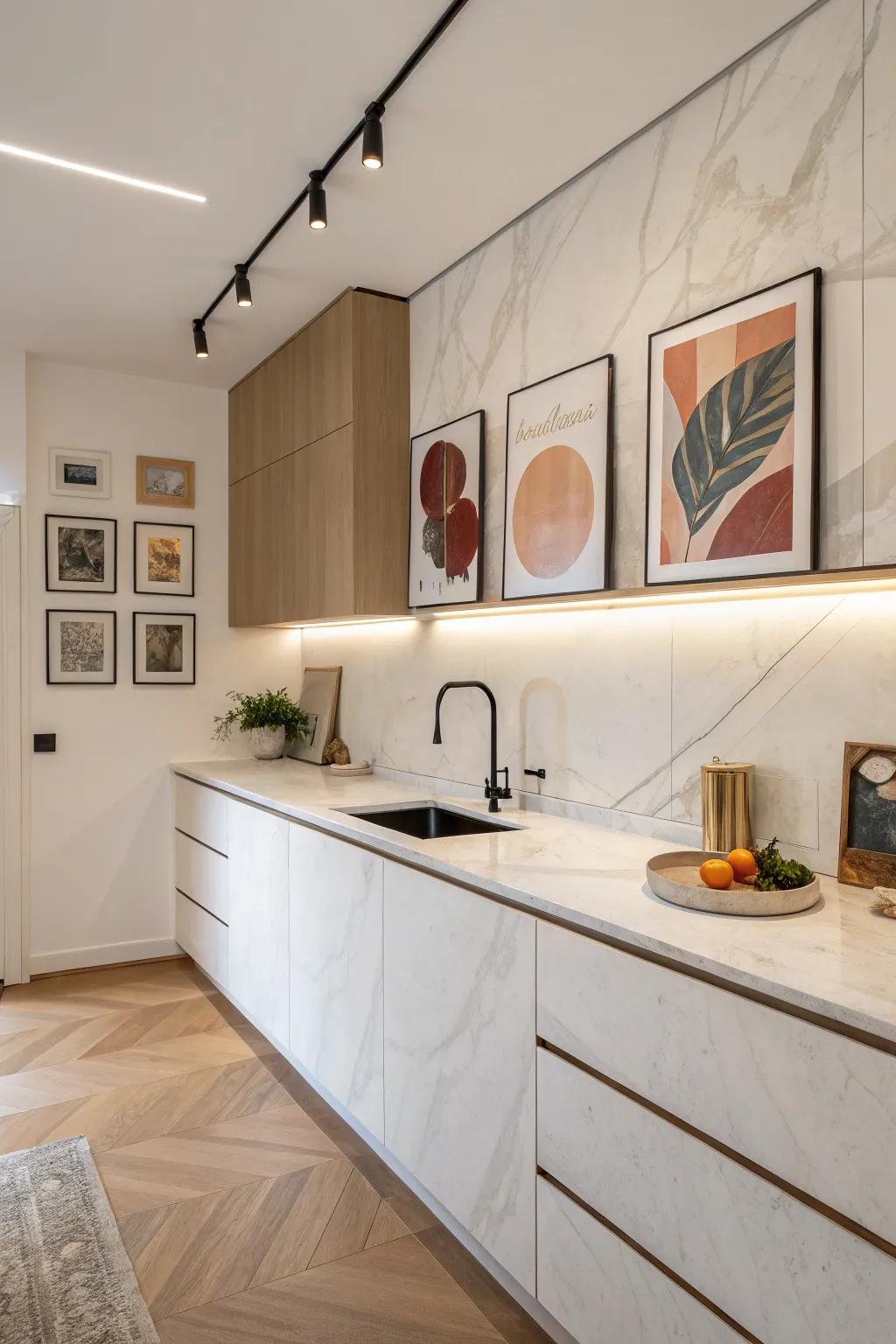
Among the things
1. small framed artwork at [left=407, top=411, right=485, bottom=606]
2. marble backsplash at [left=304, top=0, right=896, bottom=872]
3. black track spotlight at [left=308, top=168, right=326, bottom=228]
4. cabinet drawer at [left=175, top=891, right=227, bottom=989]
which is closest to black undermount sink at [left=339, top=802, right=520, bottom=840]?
marble backsplash at [left=304, top=0, right=896, bottom=872]

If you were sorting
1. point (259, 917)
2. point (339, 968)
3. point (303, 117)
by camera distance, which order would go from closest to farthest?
1. point (303, 117)
2. point (339, 968)
3. point (259, 917)

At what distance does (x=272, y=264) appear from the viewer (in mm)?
3000

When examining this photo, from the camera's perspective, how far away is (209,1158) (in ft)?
8.34

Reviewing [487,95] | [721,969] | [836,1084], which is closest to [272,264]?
[487,95]

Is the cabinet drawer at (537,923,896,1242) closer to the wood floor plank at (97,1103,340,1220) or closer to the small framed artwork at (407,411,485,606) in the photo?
the wood floor plank at (97,1103,340,1220)

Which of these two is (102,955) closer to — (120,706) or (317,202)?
(120,706)

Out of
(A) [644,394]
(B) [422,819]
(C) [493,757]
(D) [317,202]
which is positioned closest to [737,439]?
(A) [644,394]

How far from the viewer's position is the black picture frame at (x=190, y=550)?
13.9ft

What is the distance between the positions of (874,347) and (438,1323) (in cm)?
214

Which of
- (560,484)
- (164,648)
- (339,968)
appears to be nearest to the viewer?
(560,484)

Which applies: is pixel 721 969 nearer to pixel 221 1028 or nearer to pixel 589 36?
pixel 589 36

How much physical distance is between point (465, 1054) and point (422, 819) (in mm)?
1088

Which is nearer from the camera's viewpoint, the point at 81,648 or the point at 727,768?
the point at 727,768

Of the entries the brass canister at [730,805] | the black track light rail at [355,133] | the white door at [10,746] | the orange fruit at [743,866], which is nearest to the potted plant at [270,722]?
the white door at [10,746]
